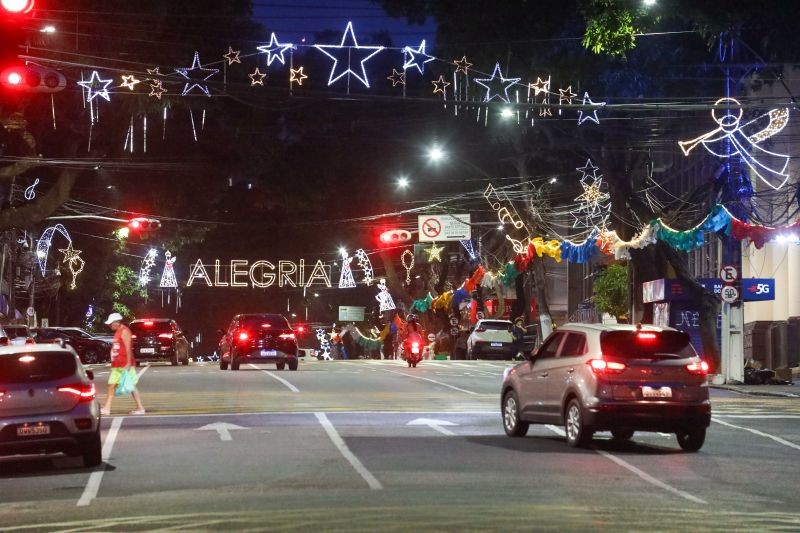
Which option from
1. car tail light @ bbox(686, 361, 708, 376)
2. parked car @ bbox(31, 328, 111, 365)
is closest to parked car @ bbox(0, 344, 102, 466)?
car tail light @ bbox(686, 361, 708, 376)

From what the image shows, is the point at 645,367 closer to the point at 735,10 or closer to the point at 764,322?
the point at 735,10

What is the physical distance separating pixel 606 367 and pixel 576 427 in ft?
3.31

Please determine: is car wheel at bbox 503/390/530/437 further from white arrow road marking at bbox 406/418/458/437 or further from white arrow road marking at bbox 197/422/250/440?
white arrow road marking at bbox 197/422/250/440

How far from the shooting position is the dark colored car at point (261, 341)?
40594 millimetres

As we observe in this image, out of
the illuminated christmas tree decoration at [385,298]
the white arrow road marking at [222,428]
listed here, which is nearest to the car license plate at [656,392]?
the white arrow road marking at [222,428]

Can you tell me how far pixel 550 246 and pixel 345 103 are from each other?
12.9m

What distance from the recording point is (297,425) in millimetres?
21641

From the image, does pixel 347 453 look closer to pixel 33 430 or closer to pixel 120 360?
pixel 33 430

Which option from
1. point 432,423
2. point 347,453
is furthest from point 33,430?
point 432,423

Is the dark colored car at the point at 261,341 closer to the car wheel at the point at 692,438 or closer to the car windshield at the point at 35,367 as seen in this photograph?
the car wheel at the point at 692,438

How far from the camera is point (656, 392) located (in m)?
17.7

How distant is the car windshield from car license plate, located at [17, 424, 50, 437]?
0.60m

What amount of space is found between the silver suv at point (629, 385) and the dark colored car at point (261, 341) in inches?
893

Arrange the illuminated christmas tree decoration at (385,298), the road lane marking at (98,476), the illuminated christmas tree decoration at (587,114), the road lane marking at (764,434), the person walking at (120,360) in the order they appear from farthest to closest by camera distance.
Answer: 1. the illuminated christmas tree decoration at (385,298)
2. the illuminated christmas tree decoration at (587,114)
3. the person walking at (120,360)
4. the road lane marking at (764,434)
5. the road lane marking at (98,476)
